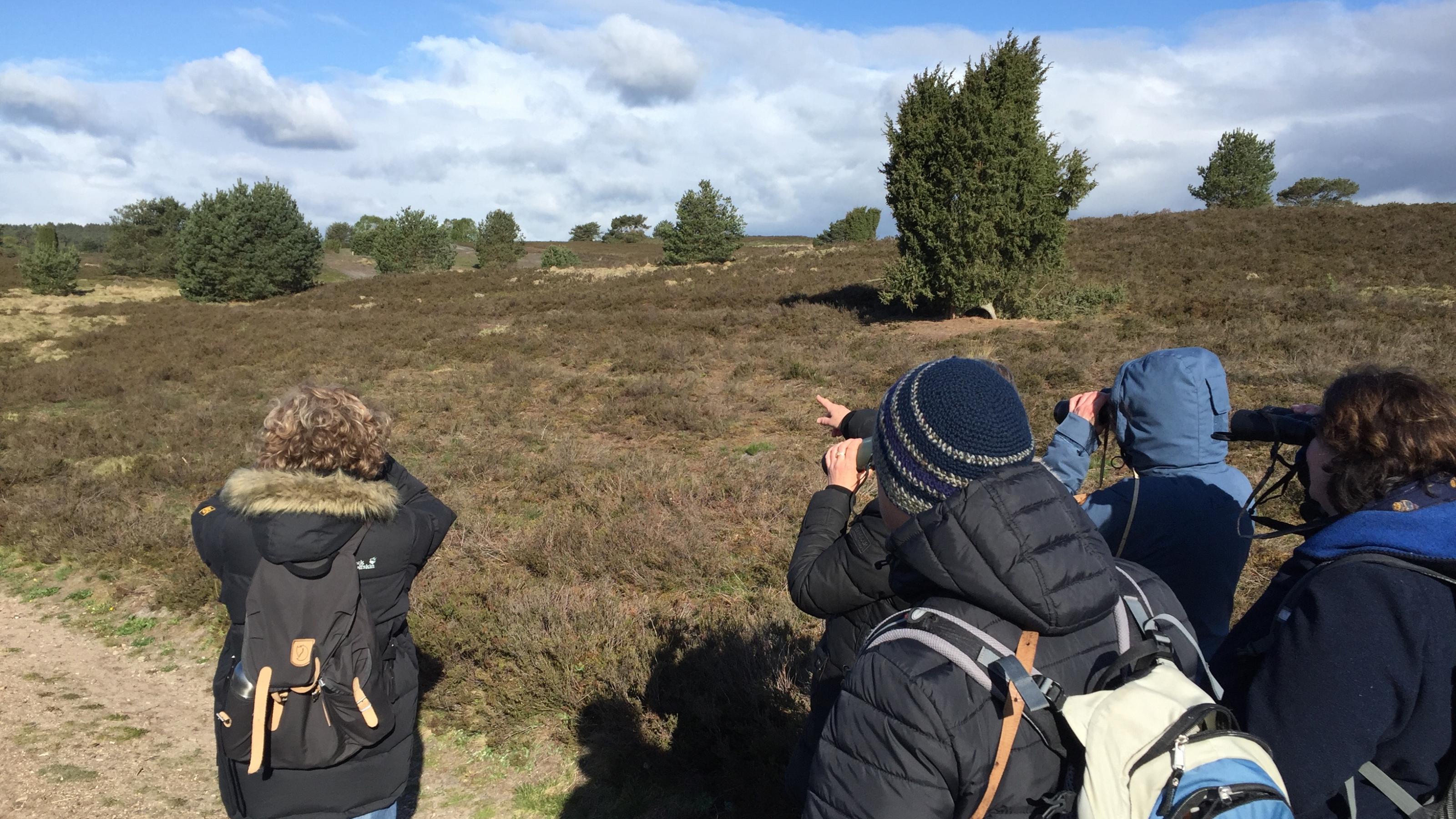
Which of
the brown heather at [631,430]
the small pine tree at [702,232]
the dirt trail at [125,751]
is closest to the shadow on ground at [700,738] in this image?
the brown heather at [631,430]

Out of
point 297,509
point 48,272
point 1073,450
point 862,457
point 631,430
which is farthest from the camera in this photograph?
point 48,272

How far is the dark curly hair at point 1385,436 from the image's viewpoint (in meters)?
1.53

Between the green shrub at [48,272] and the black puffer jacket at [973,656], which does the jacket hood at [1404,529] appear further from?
the green shrub at [48,272]

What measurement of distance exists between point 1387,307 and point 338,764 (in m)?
17.5

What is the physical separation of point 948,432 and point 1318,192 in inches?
2486

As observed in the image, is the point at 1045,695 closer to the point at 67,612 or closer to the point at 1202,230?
the point at 67,612

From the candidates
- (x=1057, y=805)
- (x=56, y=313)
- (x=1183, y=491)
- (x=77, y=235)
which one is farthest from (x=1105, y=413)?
(x=77, y=235)

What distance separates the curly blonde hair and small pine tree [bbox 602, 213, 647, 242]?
284 ft

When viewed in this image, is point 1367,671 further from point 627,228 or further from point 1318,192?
point 627,228

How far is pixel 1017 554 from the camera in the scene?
113 centimetres

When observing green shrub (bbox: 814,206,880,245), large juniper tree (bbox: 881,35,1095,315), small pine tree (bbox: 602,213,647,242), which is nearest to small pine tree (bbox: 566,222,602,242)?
small pine tree (bbox: 602,213,647,242)

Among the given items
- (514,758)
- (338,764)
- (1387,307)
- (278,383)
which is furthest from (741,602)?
(1387,307)

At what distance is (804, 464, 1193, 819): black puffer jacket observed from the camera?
1.11 m

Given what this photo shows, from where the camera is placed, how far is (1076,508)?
1237mm
